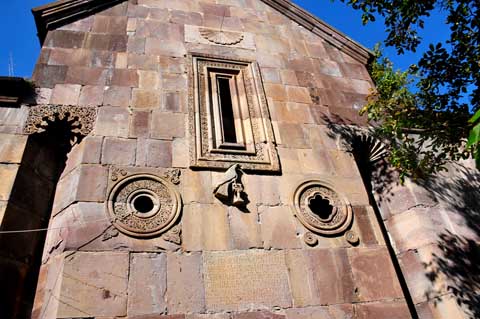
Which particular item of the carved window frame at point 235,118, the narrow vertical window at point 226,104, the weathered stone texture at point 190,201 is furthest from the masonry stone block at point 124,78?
the narrow vertical window at point 226,104

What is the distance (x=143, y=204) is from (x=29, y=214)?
1481mm

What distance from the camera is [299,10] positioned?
331 inches

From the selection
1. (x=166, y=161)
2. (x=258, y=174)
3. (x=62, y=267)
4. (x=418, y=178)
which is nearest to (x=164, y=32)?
(x=166, y=161)

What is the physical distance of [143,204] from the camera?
15.9 feet

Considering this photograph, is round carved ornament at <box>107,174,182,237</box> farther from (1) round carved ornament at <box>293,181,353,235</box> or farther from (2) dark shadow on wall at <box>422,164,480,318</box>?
(2) dark shadow on wall at <box>422,164,480,318</box>

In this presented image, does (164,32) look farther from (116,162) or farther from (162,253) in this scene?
(162,253)

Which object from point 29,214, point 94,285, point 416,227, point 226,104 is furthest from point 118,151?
point 416,227

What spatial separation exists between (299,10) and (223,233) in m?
5.97

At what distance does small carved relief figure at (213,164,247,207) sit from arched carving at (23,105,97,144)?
2109mm

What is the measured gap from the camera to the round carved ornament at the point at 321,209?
203 inches

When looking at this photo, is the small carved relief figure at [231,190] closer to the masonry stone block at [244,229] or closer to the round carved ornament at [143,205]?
the masonry stone block at [244,229]

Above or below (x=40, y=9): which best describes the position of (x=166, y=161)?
below

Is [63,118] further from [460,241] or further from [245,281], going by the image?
[460,241]

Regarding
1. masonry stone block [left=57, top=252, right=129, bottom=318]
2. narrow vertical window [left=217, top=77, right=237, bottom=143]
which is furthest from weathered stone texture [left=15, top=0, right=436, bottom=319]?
narrow vertical window [left=217, top=77, right=237, bottom=143]
